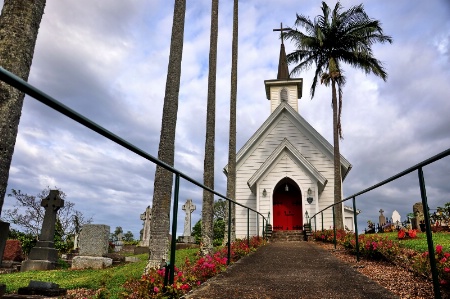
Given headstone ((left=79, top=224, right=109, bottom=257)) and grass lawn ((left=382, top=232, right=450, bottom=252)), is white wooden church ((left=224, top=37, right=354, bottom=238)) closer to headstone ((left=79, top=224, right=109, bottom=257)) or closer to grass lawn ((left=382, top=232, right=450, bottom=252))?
grass lawn ((left=382, top=232, right=450, bottom=252))

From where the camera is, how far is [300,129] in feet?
67.7

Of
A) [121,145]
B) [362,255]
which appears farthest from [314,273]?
[121,145]

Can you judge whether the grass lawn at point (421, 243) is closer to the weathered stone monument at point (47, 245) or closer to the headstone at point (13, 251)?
the weathered stone monument at point (47, 245)

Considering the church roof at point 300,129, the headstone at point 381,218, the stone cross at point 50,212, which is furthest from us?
the headstone at point 381,218

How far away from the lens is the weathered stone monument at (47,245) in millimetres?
11492

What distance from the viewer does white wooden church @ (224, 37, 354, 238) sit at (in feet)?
58.2

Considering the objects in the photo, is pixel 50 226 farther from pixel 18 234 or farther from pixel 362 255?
pixel 362 255

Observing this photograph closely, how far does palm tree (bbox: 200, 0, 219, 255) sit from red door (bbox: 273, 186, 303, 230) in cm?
995

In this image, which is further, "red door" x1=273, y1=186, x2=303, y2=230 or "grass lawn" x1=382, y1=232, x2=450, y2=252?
"red door" x1=273, y1=186, x2=303, y2=230

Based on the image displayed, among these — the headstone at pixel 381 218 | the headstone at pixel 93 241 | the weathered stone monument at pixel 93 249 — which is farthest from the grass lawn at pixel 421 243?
the headstone at pixel 381 218

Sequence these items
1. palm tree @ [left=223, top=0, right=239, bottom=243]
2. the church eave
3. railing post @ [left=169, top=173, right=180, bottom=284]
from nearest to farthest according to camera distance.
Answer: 1. railing post @ [left=169, top=173, right=180, bottom=284]
2. palm tree @ [left=223, top=0, right=239, bottom=243]
3. the church eave

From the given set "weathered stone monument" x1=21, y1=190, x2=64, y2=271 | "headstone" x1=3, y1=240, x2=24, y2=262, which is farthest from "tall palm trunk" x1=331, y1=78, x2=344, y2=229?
"headstone" x1=3, y1=240, x2=24, y2=262

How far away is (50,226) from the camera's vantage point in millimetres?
12508

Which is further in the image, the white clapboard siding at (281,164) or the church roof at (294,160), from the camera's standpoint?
the white clapboard siding at (281,164)
